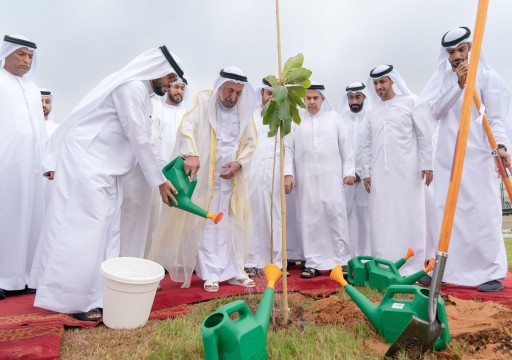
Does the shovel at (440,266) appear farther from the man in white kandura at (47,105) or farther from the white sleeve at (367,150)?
the man in white kandura at (47,105)

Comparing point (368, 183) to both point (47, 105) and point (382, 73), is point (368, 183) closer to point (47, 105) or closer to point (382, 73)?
point (382, 73)

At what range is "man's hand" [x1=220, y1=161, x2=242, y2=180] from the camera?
3.99 meters

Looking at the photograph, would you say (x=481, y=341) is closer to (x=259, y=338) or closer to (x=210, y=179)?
(x=259, y=338)

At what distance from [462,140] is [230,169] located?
91.4 inches

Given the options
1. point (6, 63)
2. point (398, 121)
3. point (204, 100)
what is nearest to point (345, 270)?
point (398, 121)

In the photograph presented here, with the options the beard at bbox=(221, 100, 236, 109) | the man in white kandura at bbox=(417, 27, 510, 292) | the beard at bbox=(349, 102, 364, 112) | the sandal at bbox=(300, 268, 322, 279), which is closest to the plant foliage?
the beard at bbox=(221, 100, 236, 109)

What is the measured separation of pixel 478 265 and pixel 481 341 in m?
1.98

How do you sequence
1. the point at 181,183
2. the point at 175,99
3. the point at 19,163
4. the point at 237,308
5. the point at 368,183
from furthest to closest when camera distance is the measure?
the point at 175,99
the point at 368,183
the point at 19,163
the point at 181,183
the point at 237,308

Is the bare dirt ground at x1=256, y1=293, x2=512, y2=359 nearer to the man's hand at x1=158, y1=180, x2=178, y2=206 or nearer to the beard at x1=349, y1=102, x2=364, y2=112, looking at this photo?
the man's hand at x1=158, y1=180, x2=178, y2=206

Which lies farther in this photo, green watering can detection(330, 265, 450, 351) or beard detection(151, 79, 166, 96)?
beard detection(151, 79, 166, 96)

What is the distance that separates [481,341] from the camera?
208 cm

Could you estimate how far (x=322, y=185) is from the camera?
4.79 m

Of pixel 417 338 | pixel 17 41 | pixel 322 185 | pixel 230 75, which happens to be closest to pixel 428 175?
pixel 322 185

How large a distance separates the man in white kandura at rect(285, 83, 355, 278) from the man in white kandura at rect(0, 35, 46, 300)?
2.59 m
